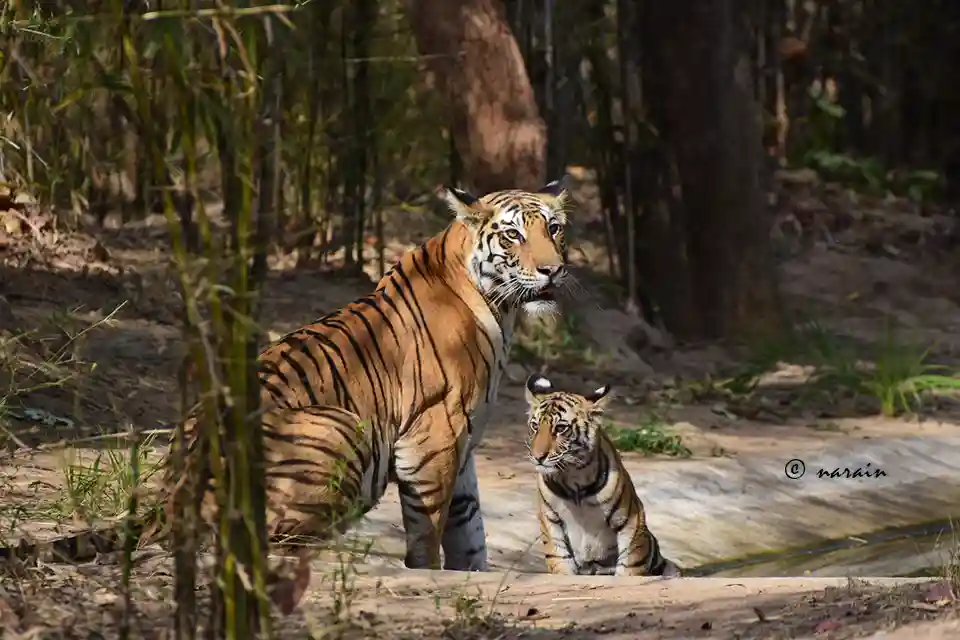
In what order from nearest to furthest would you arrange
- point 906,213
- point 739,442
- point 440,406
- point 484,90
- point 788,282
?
1. point 440,406
2. point 739,442
3. point 484,90
4. point 788,282
5. point 906,213

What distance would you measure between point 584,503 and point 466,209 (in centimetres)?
117

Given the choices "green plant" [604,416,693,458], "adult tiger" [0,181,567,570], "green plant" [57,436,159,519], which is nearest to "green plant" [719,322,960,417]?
"green plant" [604,416,693,458]

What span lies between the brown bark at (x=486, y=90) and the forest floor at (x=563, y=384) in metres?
1.19

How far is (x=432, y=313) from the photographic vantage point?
570 centimetres

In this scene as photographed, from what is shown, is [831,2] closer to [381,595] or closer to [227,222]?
[381,595]

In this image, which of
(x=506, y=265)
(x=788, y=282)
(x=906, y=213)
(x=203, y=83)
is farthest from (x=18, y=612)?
(x=906, y=213)

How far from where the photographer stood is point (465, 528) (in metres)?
5.86

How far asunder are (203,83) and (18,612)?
1325mm

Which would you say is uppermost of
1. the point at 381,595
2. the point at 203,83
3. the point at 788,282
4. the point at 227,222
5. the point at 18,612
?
the point at 203,83

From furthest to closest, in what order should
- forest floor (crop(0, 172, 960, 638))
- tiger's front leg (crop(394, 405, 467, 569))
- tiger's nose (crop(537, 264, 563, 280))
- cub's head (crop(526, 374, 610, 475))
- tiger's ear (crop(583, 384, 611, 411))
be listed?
tiger's ear (crop(583, 384, 611, 411)) → cub's head (crop(526, 374, 610, 475)) → tiger's nose (crop(537, 264, 563, 280)) → tiger's front leg (crop(394, 405, 467, 569)) → forest floor (crop(0, 172, 960, 638))

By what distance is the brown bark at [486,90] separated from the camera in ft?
30.0

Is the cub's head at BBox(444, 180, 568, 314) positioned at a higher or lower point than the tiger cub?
higher

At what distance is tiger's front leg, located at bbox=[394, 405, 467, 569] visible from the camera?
5492mm

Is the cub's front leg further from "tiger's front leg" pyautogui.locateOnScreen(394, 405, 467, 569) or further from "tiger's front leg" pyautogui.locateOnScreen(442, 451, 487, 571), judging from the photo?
"tiger's front leg" pyautogui.locateOnScreen(394, 405, 467, 569)
